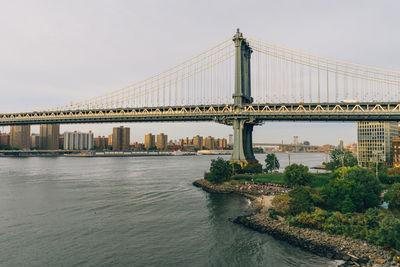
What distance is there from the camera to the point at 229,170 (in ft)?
202

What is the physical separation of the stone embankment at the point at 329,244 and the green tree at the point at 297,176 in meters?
19.1

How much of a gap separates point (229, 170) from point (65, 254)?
41.7 m

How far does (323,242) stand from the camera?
25469 mm

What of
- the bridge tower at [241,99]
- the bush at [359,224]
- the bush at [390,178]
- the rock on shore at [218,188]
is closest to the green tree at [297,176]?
the rock on shore at [218,188]

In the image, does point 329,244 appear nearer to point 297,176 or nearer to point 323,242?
point 323,242

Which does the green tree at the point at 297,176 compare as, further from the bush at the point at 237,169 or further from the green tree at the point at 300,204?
the bush at the point at 237,169

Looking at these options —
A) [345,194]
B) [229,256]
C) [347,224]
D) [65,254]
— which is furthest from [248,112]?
[65,254]

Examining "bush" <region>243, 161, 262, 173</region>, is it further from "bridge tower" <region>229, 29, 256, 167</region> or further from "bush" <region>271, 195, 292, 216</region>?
"bush" <region>271, 195, 292, 216</region>

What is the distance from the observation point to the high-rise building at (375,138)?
112 m

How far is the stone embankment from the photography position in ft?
72.1

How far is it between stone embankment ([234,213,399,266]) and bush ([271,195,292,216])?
2.17 metres

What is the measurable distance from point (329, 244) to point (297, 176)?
993 inches

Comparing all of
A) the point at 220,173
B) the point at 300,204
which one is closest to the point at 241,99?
the point at 220,173

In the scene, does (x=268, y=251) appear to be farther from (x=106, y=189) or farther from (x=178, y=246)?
(x=106, y=189)
